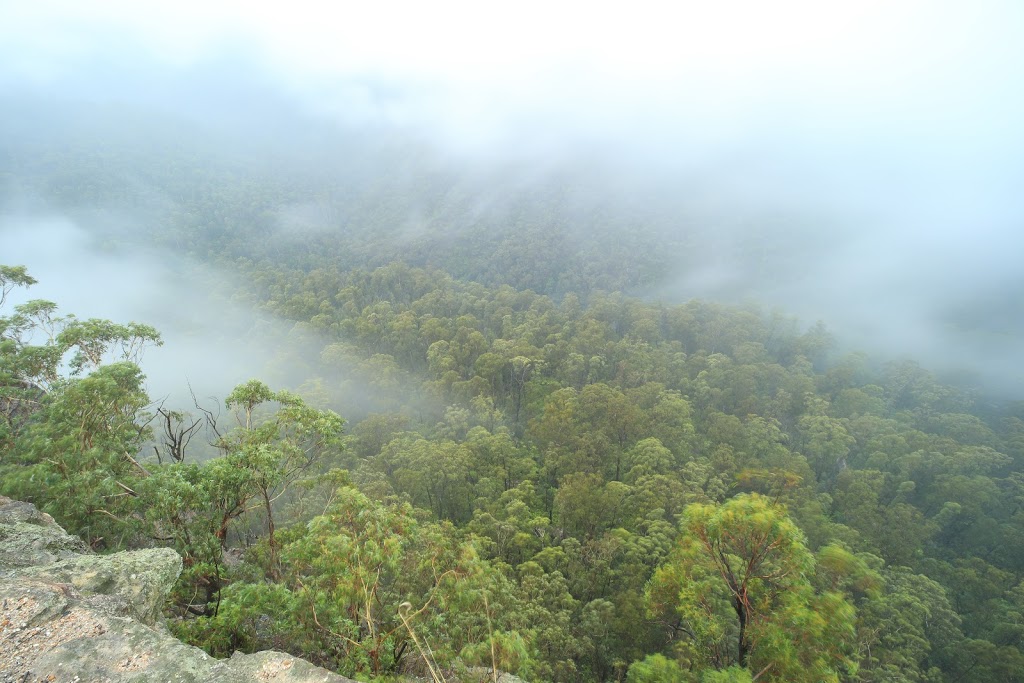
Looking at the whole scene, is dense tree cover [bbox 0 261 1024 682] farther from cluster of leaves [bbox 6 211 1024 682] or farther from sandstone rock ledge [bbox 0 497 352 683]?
sandstone rock ledge [bbox 0 497 352 683]

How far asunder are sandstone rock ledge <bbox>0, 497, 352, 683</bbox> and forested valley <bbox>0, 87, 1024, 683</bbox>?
6.85ft

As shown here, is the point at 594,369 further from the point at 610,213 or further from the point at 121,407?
the point at 610,213

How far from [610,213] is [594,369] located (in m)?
125

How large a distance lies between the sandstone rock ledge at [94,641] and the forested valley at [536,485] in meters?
2.09

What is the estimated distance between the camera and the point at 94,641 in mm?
6449

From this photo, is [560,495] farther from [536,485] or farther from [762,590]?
[762,590]

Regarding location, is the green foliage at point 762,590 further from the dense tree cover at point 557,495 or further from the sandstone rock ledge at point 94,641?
the sandstone rock ledge at point 94,641

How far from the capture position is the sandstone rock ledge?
A: 6.07 meters

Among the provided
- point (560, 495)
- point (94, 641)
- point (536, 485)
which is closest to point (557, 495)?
point (560, 495)

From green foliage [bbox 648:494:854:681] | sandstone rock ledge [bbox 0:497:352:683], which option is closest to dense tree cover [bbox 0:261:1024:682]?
green foliage [bbox 648:494:854:681]

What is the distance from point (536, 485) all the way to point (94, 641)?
32.1 m

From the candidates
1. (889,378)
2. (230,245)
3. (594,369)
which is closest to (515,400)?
(594,369)

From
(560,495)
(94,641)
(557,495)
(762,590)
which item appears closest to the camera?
(94,641)

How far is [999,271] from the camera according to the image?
14350cm
